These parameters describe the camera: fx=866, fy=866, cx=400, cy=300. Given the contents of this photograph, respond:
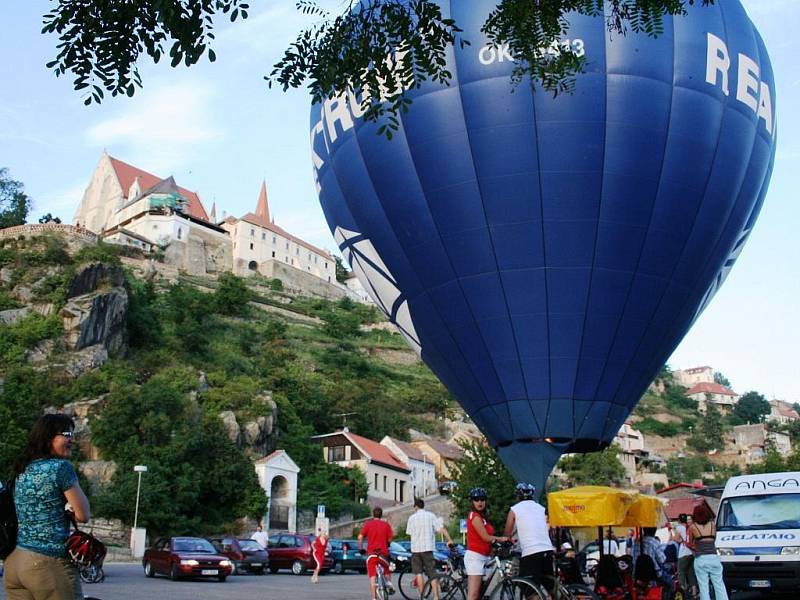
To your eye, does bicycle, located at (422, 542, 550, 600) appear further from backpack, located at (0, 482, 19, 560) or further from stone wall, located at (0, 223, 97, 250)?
stone wall, located at (0, 223, 97, 250)

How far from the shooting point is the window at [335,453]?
58.8 m

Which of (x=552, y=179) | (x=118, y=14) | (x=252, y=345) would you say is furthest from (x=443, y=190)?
(x=252, y=345)

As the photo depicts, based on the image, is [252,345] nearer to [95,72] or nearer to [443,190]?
[443,190]

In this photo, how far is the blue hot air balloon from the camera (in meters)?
17.2

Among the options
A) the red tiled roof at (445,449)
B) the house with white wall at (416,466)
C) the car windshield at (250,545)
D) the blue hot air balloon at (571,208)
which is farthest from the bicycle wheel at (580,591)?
the red tiled roof at (445,449)

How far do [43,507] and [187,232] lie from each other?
110316 millimetres

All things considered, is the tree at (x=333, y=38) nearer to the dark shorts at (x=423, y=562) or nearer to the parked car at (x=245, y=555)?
the dark shorts at (x=423, y=562)

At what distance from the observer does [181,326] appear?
6794 centimetres

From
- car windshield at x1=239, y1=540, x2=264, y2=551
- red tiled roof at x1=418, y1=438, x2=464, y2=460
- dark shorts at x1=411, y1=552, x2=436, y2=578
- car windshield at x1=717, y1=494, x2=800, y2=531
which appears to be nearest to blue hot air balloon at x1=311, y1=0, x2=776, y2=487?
car windshield at x1=717, y1=494, x2=800, y2=531

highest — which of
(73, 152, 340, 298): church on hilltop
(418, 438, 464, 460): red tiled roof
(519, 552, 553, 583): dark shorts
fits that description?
(73, 152, 340, 298): church on hilltop

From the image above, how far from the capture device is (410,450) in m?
67.4

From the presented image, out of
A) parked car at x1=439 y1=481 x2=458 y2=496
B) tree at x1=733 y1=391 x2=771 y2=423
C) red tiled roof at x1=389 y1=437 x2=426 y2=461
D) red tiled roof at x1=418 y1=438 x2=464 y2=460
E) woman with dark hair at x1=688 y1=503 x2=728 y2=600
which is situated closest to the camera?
woman with dark hair at x1=688 y1=503 x2=728 y2=600

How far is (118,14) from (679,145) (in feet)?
44.2

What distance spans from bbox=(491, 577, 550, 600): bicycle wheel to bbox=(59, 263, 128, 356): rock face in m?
52.2
